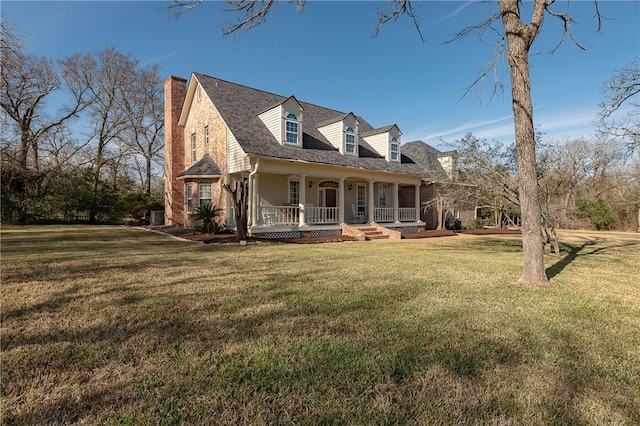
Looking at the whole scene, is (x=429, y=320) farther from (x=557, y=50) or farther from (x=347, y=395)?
(x=557, y=50)

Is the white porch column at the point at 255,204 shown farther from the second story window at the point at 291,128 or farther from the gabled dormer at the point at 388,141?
the gabled dormer at the point at 388,141

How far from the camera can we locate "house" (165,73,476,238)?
14.1m

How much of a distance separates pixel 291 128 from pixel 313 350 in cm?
1376

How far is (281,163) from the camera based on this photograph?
1395 cm

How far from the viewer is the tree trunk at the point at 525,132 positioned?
554 centimetres

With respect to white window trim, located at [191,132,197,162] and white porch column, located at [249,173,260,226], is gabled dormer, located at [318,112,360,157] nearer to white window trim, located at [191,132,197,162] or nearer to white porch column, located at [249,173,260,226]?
white porch column, located at [249,173,260,226]

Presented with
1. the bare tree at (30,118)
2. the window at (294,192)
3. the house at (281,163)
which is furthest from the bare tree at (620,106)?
the bare tree at (30,118)

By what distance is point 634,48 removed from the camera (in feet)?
30.1

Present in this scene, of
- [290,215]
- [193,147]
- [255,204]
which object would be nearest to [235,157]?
[255,204]

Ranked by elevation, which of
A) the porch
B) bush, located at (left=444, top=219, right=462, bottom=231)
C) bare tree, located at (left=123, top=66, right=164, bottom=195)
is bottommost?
bush, located at (left=444, top=219, right=462, bottom=231)

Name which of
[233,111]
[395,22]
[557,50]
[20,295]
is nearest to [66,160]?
[233,111]

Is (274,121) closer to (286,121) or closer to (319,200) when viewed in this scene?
(286,121)

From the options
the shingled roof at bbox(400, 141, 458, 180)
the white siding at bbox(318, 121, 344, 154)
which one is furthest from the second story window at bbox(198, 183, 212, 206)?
the shingled roof at bbox(400, 141, 458, 180)

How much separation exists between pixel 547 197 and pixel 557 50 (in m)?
4.31
